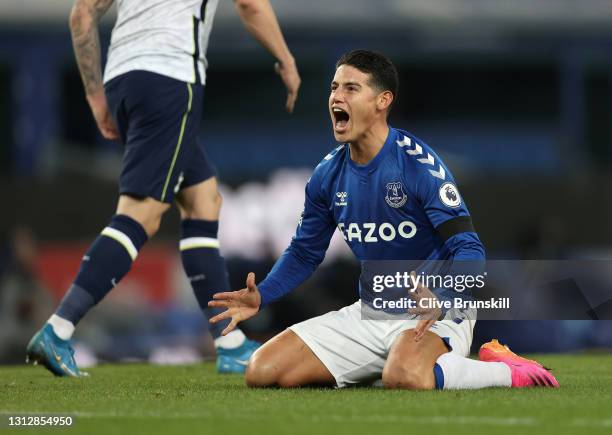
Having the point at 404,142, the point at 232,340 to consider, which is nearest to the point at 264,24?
the point at 404,142

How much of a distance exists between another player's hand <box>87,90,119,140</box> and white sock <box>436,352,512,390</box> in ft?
7.41

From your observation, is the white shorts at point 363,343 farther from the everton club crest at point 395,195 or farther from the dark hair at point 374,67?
the dark hair at point 374,67

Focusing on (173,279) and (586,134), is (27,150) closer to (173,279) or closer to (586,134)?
(173,279)

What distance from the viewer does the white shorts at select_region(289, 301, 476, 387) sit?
576 centimetres

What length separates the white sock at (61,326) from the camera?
20.5ft

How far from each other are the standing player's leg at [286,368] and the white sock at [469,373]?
57cm

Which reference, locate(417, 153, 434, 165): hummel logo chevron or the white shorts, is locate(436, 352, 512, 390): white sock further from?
locate(417, 153, 434, 165): hummel logo chevron

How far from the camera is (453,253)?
18.3 ft

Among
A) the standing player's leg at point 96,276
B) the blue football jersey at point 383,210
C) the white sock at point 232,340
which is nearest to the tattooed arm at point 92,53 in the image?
the standing player's leg at point 96,276

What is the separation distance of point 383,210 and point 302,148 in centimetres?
1670

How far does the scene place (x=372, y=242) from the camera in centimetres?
590

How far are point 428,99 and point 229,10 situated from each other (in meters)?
8.08

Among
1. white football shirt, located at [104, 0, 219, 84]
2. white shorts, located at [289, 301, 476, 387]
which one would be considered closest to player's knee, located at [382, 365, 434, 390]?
white shorts, located at [289, 301, 476, 387]

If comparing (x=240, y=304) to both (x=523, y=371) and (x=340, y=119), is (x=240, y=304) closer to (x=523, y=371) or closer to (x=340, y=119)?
(x=340, y=119)
